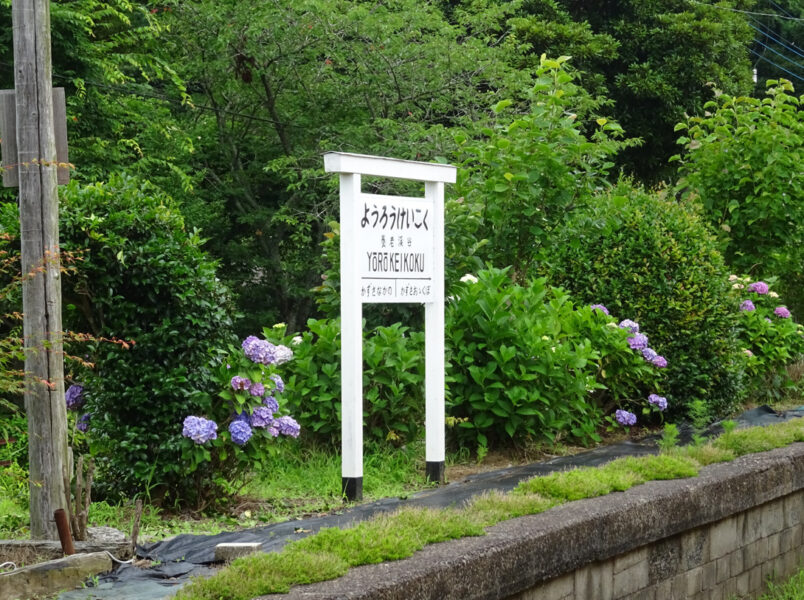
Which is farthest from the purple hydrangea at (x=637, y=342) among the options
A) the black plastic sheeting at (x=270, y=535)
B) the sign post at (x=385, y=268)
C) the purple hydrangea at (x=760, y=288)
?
the purple hydrangea at (x=760, y=288)

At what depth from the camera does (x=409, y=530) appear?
167 inches

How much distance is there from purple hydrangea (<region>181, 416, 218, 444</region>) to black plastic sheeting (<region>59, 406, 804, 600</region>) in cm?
58

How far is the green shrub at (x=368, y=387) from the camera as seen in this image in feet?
22.8

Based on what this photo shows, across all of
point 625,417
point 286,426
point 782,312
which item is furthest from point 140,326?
point 782,312

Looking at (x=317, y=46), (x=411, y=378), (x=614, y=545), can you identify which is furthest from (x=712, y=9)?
(x=614, y=545)

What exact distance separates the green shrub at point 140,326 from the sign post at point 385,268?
775 millimetres

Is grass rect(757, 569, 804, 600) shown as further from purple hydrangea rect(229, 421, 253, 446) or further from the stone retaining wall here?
purple hydrangea rect(229, 421, 253, 446)

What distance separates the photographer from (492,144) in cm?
894

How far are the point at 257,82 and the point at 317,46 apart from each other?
134cm

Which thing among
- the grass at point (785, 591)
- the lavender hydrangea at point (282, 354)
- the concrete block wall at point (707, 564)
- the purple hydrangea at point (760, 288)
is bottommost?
the grass at point (785, 591)

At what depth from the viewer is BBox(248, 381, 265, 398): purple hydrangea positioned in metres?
5.80

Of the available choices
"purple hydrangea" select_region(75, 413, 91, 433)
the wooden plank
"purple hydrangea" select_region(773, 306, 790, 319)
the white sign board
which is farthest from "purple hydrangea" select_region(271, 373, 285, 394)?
"purple hydrangea" select_region(773, 306, 790, 319)

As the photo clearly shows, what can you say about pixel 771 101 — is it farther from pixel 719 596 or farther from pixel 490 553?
pixel 490 553

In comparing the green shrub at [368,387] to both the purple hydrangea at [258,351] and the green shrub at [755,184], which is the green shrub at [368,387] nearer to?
the purple hydrangea at [258,351]
